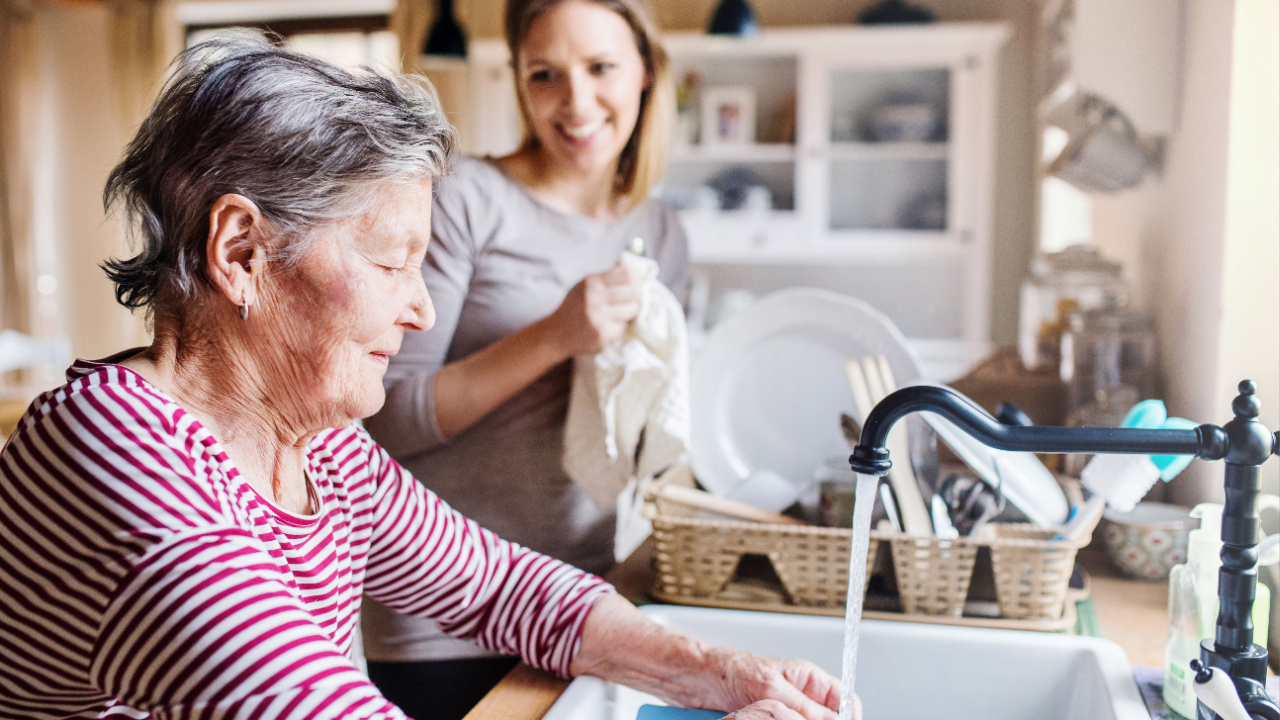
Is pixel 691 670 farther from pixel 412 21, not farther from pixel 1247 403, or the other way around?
pixel 412 21

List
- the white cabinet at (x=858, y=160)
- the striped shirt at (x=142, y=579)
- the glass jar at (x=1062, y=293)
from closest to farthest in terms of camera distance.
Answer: the striped shirt at (x=142, y=579)
the glass jar at (x=1062, y=293)
the white cabinet at (x=858, y=160)

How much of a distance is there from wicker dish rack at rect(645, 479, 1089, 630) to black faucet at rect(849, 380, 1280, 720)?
0.24 metres

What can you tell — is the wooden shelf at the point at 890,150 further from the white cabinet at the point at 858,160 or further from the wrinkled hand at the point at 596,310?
the wrinkled hand at the point at 596,310

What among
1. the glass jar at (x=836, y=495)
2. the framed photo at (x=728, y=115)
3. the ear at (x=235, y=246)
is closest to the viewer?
the ear at (x=235, y=246)

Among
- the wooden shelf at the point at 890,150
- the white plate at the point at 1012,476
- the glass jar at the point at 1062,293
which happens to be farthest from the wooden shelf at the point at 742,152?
the white plate at the point at 1012,476

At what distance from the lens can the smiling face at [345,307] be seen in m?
0.70

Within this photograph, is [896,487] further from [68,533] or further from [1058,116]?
[1058,116]

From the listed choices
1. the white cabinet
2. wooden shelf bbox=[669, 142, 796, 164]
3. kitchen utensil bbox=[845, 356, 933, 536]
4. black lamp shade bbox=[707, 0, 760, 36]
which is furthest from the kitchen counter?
wooden shelf bbox=[669, 142, 796, 164]

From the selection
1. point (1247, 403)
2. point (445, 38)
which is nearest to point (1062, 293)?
point (1247, 403)

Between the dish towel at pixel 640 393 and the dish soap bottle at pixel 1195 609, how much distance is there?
537mm

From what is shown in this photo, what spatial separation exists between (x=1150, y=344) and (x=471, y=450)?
1.01m

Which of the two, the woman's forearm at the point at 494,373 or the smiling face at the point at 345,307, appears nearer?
the smiling face at the point at 345,307

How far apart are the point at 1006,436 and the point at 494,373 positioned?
64 cm

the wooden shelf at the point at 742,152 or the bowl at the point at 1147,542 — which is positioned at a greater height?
the wooden shelf at the point at 742,152
